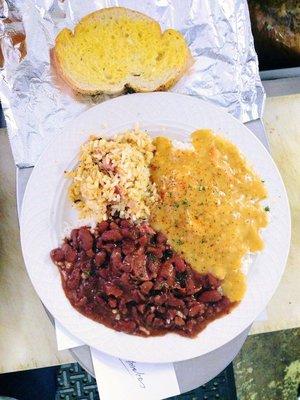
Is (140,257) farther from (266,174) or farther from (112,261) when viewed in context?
(266,174)

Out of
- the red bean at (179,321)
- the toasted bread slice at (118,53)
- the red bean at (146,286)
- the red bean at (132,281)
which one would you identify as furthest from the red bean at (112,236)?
the toasted bread slice at (118,53)

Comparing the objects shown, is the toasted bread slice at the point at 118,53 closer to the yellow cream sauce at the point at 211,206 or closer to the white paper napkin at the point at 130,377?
the yellow cream sauce at the point at 211,206

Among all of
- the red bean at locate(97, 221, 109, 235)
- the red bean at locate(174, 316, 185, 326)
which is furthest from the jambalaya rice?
the red bean at locate(174, 316, 185, 326)

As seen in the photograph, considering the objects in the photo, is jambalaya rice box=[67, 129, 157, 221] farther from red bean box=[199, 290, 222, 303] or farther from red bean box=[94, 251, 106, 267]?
red bean box=[199, 290, 222, 303]

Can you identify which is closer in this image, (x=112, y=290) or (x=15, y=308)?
(x=112, y=290)

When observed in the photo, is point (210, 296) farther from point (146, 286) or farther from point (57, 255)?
point (57, 255)

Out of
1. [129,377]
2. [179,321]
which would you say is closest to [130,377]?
[129,377]
